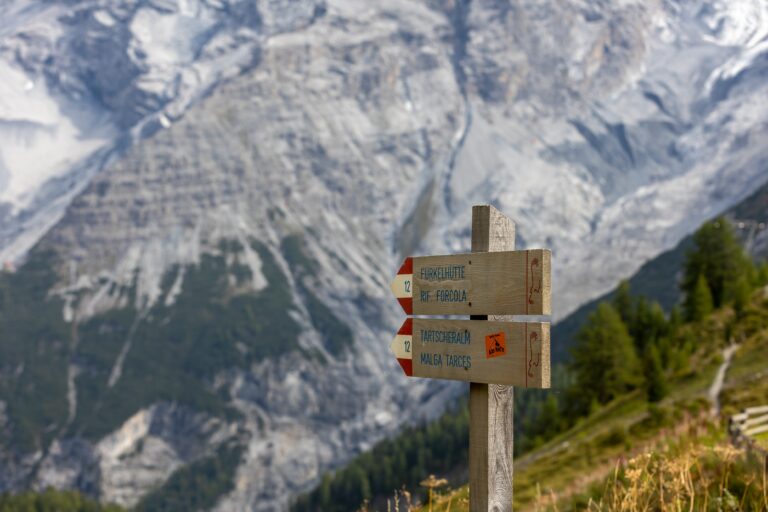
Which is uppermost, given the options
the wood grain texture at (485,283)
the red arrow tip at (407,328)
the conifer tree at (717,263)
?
the conifer tree at (717,263)

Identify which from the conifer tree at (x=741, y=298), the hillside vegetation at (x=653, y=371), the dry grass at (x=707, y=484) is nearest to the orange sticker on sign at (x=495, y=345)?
the dry grass at (x=707, y=484)

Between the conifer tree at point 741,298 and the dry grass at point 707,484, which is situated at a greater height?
the conifer tree at point 741,298

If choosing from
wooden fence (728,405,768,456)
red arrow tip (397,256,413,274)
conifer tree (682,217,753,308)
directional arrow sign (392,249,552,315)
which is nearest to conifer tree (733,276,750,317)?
conifer tree (682,217,753,308)

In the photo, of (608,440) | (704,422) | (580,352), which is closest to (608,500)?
(704,422)

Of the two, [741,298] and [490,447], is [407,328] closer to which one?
[490,447]

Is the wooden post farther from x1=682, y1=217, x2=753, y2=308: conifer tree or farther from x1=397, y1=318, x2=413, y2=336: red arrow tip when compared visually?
x1=682, y1=217, x2=753, y2=308: conifer tree

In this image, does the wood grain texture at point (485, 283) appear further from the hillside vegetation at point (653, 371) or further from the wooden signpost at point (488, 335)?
the hillside vegetation at point (653, 371)

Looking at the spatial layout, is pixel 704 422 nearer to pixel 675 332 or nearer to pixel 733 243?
pixel 675 332

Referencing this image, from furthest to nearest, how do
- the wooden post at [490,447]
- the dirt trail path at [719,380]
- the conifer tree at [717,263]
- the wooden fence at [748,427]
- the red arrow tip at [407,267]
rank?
the conifer tree at [717,263] < the dirt trail path at [719,380] < the wooden fence at [748,427] < the red arrow tip at [407,267] < the wooden post at [490,447]

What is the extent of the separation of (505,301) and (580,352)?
56.4 m

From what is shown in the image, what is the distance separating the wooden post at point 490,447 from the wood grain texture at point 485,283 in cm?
31

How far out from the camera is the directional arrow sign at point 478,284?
1015 cm

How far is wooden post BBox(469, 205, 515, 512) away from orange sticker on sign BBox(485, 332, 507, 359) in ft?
1.15

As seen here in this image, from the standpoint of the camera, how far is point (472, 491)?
10.6m
